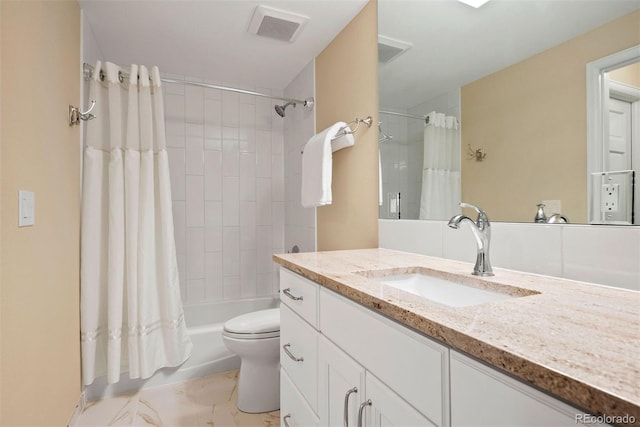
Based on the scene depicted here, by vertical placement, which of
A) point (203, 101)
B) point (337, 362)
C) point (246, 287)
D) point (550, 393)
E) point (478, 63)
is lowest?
point (246, 287)

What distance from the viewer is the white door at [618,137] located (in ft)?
2.56

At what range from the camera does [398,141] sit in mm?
1600

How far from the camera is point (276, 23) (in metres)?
1.85

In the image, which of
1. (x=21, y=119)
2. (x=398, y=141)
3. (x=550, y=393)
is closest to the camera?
(x=550, y=393)

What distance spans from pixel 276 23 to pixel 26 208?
1487 millimetres

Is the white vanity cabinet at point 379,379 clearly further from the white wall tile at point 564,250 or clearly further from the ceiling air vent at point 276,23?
the ceiling air vent at point 276,23

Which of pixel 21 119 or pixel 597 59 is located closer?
pixel 597 59

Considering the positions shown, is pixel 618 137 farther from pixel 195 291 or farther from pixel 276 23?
pixel 195 291

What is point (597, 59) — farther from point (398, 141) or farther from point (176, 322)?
point (176, 322)

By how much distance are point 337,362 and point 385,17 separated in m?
1.57

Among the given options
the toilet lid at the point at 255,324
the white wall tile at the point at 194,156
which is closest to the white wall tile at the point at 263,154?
the white wall tile at the point at 194,156

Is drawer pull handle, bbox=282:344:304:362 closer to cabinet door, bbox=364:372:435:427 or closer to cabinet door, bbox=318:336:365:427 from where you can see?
cabinet door, bbox=318:336:365:427

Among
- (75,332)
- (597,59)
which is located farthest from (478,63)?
(75,332)

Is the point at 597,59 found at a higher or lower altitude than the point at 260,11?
lower
